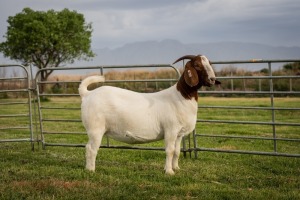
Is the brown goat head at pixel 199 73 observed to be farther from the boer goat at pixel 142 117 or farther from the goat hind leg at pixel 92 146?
the goat hind leg at pixel 92 146

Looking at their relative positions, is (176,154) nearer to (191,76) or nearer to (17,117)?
(191,76)

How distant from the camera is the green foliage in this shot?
45.8 meters

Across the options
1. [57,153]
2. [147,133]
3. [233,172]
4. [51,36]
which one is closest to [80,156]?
[57,153]

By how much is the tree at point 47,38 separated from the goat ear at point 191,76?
39214mm

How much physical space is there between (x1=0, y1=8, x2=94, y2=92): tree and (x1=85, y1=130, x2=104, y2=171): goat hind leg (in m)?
38.5

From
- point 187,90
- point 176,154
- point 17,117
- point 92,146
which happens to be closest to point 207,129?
point 176,154

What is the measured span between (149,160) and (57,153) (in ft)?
7.26

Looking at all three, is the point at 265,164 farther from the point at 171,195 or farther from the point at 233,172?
the point at 171,195

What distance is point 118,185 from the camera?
22.7 feet

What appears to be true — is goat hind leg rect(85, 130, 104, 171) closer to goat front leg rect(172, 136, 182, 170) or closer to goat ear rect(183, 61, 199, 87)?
goat front leg rect(172, 136, 182, 170)

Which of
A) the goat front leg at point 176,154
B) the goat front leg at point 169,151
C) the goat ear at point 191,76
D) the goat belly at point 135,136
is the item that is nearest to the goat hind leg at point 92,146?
the goat belly at point 135,136

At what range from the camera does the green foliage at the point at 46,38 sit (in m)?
45.8

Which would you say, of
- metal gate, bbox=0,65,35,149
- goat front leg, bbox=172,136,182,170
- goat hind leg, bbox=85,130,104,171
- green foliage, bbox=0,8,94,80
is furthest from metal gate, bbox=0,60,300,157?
green foliage, bbox=0,8,94,80

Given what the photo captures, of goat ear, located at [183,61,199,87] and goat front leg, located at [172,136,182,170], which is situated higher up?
goat ear, located at [183,61,199,87]
